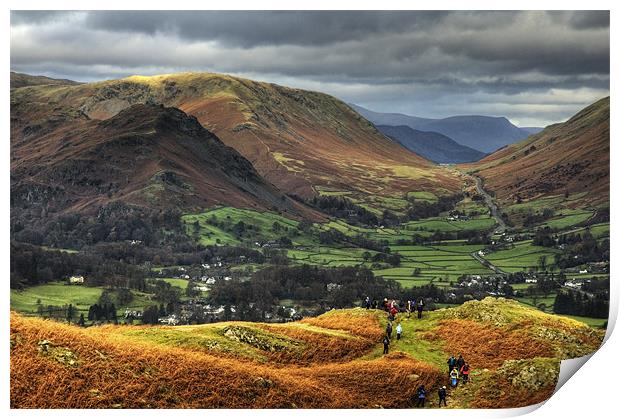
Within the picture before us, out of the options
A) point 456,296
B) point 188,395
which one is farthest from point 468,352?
point 456,296

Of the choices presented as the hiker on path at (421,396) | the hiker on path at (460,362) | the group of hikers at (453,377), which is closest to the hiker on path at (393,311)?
the group of hikers at (453,377)

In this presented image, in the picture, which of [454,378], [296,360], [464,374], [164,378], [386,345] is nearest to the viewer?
[164,378]

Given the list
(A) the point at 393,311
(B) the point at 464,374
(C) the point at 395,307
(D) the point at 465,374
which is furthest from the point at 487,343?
(C) the point at 395,307

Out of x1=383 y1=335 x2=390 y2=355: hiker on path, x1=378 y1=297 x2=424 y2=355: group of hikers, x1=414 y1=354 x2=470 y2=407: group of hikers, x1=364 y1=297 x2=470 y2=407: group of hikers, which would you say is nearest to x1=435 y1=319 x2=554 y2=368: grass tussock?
x1=364 y1=297 x2=470 y2=407: group of hikers

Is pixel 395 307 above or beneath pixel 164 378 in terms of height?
above

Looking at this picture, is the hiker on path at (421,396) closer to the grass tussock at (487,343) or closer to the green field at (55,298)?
the grass tussock at (487,343)

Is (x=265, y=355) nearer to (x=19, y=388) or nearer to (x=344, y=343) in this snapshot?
(x=344, y=343)

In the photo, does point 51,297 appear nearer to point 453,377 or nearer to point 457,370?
point 457,370
